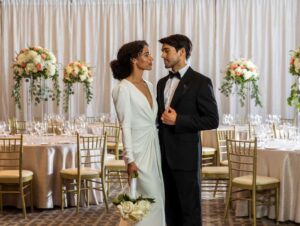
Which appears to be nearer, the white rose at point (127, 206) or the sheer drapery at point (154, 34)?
the white rose at point (127, 206)

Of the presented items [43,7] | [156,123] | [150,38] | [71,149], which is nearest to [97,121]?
[150,38]

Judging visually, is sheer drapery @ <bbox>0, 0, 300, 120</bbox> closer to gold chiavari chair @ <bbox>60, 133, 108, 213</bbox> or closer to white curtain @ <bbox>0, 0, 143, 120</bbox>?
white curtain @ <bbox>0, 0, 143, 120</bbox>

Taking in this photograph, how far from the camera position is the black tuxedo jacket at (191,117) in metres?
4.00

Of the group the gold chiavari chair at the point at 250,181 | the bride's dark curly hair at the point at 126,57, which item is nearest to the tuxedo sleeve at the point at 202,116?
the bride's dark curly hair at the point at 126,57

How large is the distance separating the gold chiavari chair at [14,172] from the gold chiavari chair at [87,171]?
1.53 feet

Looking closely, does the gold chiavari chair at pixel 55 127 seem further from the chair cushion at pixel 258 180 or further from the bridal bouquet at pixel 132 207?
the bridal bouquet at pixel 132 207

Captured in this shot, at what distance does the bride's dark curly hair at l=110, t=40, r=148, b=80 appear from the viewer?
406 cm

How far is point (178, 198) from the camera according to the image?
4.05 metres

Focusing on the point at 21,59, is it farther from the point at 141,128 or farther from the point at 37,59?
the point at 141,128

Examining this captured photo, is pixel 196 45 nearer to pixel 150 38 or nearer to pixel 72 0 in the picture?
pixel 150 38

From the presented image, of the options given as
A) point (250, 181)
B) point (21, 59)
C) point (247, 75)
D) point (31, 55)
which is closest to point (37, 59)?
point (31, 55)

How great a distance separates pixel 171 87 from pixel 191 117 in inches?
12.6

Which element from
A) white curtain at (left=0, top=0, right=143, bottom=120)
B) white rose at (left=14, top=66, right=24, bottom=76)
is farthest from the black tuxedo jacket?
white curtain at (left=0, top=0, right=143, bottom=120)

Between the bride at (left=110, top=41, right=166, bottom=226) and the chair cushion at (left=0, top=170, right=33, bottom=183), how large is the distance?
10.1 feet
